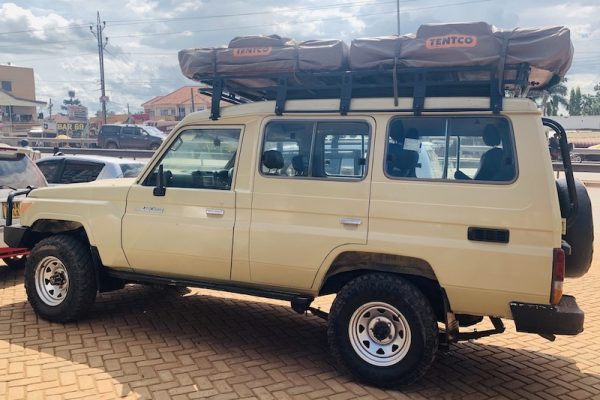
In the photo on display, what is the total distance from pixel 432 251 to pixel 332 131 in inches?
47.2

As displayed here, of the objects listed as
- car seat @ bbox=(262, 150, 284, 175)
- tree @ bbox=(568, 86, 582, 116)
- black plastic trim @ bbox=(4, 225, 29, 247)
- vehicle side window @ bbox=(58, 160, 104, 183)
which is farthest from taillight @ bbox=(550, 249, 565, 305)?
tree @ bbox=(568, 86, 582, 116)

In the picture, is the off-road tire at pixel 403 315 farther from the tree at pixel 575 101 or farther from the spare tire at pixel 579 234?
the tree at pixel 575 101

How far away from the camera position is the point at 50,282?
5.16 meters

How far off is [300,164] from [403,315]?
1377mm

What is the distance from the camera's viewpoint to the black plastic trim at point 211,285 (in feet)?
13.9

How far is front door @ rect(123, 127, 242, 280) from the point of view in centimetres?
438

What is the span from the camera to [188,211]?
14.7 ft

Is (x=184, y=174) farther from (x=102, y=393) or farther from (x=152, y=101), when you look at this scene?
(x=152, y=101)

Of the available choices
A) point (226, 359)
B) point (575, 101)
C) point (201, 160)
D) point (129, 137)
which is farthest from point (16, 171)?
point (575, 101)

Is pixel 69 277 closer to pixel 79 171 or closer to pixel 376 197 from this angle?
pixel 376 197

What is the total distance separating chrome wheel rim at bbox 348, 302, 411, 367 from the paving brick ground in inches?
9.6

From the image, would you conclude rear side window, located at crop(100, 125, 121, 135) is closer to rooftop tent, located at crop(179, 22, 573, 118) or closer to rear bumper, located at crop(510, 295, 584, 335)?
rooftop tent, located at crop(179, 22, 573, 118)

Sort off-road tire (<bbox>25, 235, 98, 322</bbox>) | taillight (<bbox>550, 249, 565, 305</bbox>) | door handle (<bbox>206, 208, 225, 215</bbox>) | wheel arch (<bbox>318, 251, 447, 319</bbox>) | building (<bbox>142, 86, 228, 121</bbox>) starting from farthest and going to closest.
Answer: building (<bbox>142, 86, 228, 121</bbox>) → off-road tire (<bbox>25, 235, 98, 322</bbox>) → door handle (<bbox>206, 208, 225, 215</bbox>) → wheel arch (<bbox>318, 251, 447, 319</bbox>) → taillight (<bbox>550, 249, 565, 305</bbox>)

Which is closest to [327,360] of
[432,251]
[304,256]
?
[304,256]
